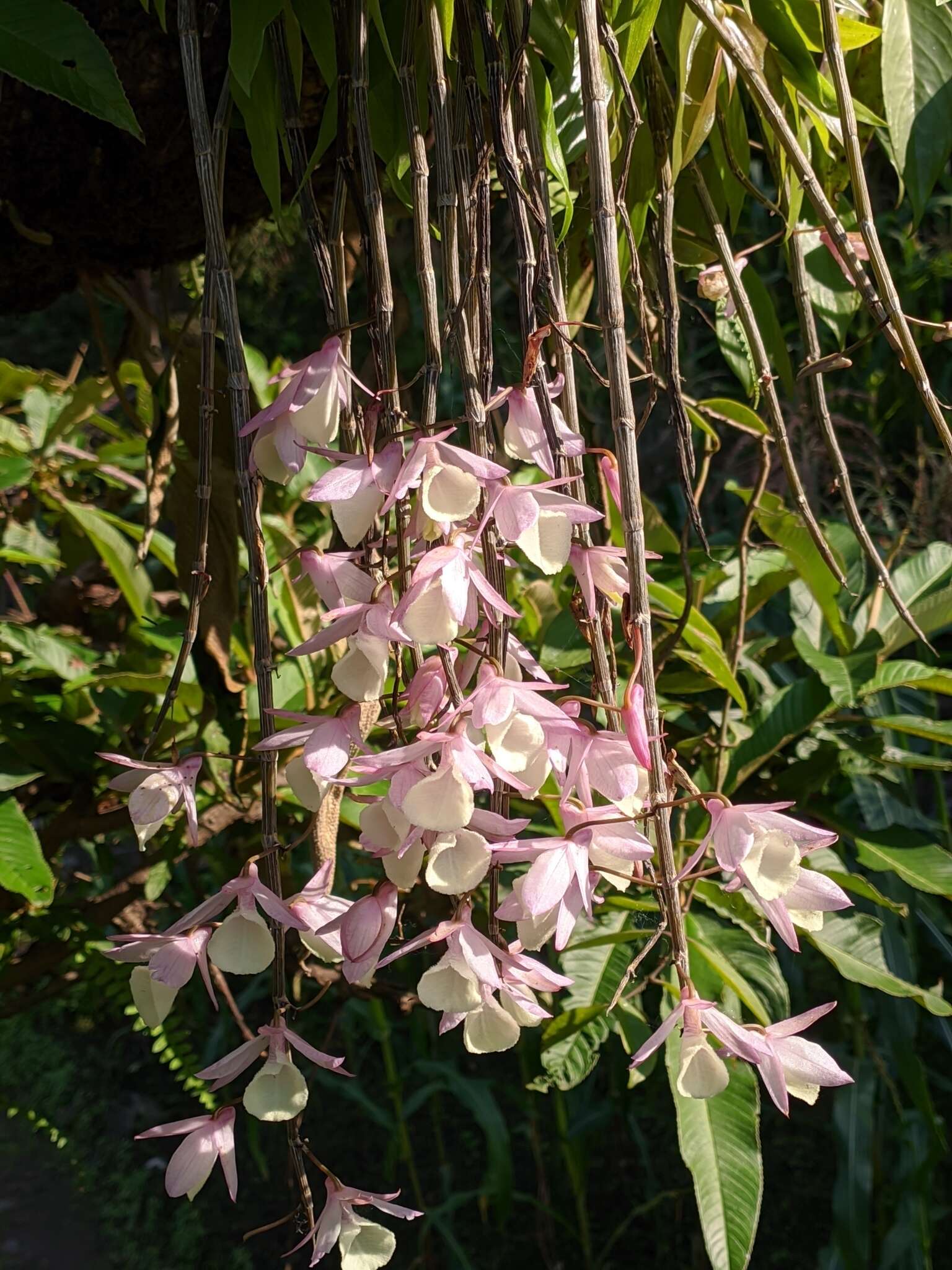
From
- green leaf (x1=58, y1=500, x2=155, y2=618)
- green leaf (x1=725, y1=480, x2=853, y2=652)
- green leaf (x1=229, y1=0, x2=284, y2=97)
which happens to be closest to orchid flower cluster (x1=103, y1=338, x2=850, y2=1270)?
green leaf (x1=229, y1=0, x2=284, y2=97)

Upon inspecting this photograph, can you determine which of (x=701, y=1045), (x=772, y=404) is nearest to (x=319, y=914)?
(x=701, y=1045)

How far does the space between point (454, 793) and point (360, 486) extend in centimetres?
10

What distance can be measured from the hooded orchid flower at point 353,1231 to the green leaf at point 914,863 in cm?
48

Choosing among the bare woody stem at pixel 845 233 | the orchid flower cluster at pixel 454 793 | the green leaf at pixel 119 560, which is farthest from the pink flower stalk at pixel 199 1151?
the green leaf at pixel 119 560

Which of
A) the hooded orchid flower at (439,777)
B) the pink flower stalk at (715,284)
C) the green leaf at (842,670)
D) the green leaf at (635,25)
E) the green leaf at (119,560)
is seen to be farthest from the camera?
the green leaf at (119,560)

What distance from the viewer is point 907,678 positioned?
774 mm

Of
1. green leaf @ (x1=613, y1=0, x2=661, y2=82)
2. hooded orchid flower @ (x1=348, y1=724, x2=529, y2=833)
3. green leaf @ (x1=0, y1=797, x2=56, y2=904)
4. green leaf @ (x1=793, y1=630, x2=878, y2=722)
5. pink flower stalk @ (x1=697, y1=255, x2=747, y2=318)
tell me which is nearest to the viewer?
hooded orchid flower @ (x1=348, y1=724, x2=529, y2=833)

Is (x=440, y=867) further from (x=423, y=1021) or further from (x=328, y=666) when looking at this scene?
(x=423, y=1021)

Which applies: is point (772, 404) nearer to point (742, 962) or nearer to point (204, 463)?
point (204, 463)

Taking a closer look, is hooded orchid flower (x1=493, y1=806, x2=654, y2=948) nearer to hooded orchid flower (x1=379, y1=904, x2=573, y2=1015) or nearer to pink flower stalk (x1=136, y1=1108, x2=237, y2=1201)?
hooded orchid flower (x1=379, y1=904, x2=573, y2=1015)

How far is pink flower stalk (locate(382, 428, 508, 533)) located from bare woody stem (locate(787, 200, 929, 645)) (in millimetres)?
123

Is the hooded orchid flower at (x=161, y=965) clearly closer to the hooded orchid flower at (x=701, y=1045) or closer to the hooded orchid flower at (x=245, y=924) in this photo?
the hooded orchid flower at (x=245, y=924)

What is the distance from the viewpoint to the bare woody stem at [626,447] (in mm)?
289

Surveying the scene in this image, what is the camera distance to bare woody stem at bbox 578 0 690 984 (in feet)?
0.95
